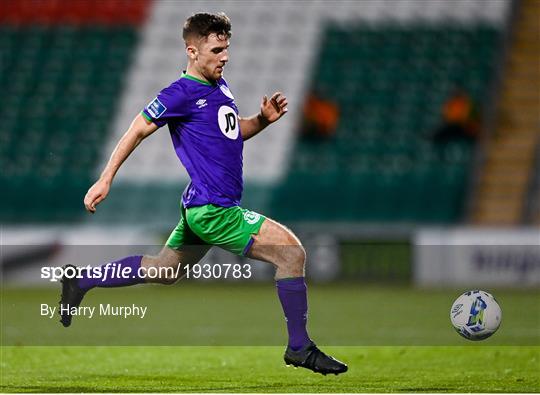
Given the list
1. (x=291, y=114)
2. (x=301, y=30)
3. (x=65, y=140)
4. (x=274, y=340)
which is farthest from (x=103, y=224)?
(x=274, y=340)

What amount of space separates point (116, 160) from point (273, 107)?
118cm

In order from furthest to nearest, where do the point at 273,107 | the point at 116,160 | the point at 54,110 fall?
the point at 54,110 → the point at 273,107 → the point at 116,160

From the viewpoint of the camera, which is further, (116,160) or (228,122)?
(228,122)

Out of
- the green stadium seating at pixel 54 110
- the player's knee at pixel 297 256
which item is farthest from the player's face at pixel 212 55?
the green stadium seating at pixel 54 110

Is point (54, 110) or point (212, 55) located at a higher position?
point (212, 55)

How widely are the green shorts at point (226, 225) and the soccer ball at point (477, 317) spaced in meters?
1.57

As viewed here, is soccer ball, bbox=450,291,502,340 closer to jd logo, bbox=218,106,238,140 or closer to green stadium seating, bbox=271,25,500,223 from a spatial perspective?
jd logo, bbox=218,106,238,140

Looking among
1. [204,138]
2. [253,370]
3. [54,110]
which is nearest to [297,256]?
[204,138]

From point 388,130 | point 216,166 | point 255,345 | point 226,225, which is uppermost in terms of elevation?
point 216,166

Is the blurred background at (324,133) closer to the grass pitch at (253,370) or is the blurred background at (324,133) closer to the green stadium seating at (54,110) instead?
the green stadium seating at (54,110)

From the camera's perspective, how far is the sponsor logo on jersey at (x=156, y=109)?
675cm

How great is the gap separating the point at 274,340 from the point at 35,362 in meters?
2.60

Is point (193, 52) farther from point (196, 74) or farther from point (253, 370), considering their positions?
point (253, 370)

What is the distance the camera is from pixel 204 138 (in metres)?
6.92
